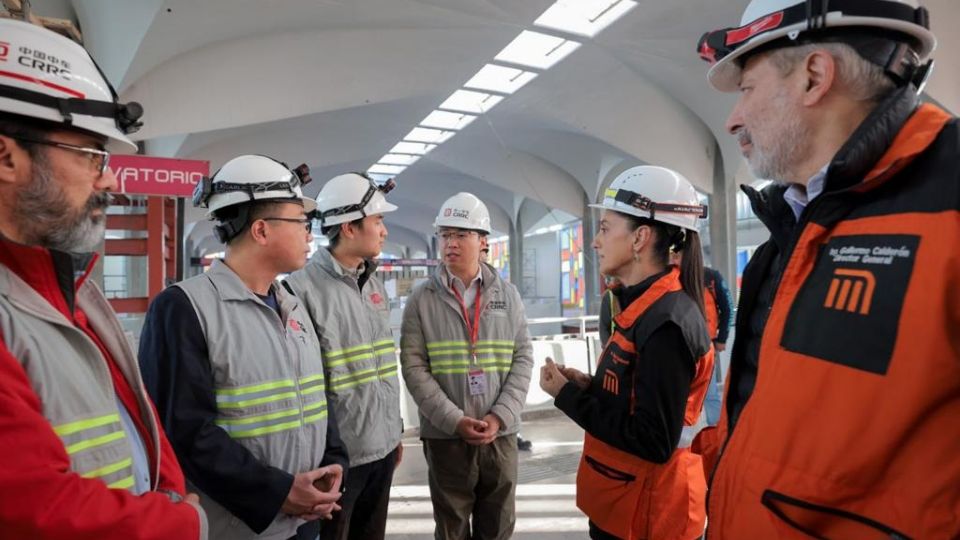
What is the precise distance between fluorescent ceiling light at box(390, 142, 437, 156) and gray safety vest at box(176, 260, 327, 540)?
50.4 feet

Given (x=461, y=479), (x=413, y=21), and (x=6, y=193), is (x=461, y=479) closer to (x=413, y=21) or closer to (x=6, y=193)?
(x=6, y=193)

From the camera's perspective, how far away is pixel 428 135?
16.1m

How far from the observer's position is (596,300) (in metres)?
18.9

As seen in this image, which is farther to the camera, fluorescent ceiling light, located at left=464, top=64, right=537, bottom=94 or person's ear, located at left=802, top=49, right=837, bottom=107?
fluorescent ceiling light, located at left=464, top=64, right=537, bottom=94

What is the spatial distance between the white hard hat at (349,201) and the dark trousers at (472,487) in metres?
1.31

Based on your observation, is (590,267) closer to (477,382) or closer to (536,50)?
(536,50)

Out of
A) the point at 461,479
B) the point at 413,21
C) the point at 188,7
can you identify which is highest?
the point at 413,21

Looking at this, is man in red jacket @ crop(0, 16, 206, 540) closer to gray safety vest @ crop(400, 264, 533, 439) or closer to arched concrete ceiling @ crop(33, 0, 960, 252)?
gray safety vest @ crop(400, 264, 533, 439)

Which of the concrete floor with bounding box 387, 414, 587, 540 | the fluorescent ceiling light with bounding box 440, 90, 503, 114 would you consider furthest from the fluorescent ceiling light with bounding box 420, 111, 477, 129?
the concrete floor with bounding box 387, 414, 587, 540

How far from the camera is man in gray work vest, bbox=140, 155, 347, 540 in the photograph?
5.84 feet

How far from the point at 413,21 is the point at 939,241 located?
9.43 meters

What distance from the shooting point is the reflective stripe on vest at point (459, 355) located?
3020 mm

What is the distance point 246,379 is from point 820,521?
170cm

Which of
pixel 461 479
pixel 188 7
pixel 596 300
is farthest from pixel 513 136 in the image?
pixel 461 479
